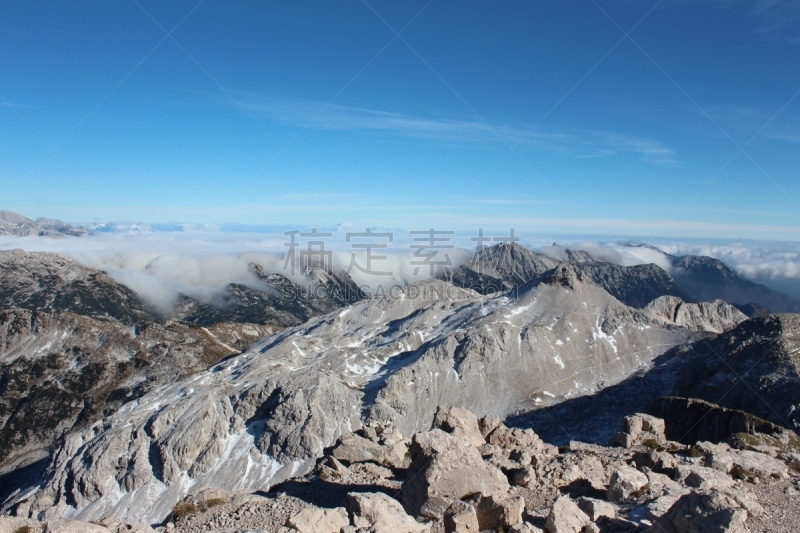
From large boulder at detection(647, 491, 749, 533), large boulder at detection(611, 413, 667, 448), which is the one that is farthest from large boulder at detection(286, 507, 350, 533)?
large boulder at detection(611, 413, 667, 448)

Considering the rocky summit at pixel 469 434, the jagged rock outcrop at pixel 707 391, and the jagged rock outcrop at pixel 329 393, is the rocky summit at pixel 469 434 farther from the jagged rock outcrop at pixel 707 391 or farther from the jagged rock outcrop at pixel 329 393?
the jagged rock outcrop at pixel 329 393

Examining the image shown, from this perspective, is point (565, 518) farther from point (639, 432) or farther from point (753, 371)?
point (753, 371)

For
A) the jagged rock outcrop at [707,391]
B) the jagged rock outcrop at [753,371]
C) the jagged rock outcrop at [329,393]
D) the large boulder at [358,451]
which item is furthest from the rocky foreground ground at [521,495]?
the jagged rock outcrop at [329,393]

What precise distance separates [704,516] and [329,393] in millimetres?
127947

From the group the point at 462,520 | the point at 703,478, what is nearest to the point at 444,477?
the point at 462,520

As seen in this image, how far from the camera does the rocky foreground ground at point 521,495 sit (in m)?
25.8

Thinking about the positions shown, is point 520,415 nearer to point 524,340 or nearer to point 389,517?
point 524,340

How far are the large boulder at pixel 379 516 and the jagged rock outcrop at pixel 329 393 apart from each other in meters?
93.0

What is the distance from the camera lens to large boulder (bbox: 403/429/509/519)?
32.3 meters

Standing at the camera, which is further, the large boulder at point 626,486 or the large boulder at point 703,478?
the large boulder at point 703,478

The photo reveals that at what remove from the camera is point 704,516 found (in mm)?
22703

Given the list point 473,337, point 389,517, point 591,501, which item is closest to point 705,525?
point 591,501

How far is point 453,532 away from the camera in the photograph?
93.0 ft

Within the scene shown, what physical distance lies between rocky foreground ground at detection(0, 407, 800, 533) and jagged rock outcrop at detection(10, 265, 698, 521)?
8235 cm
